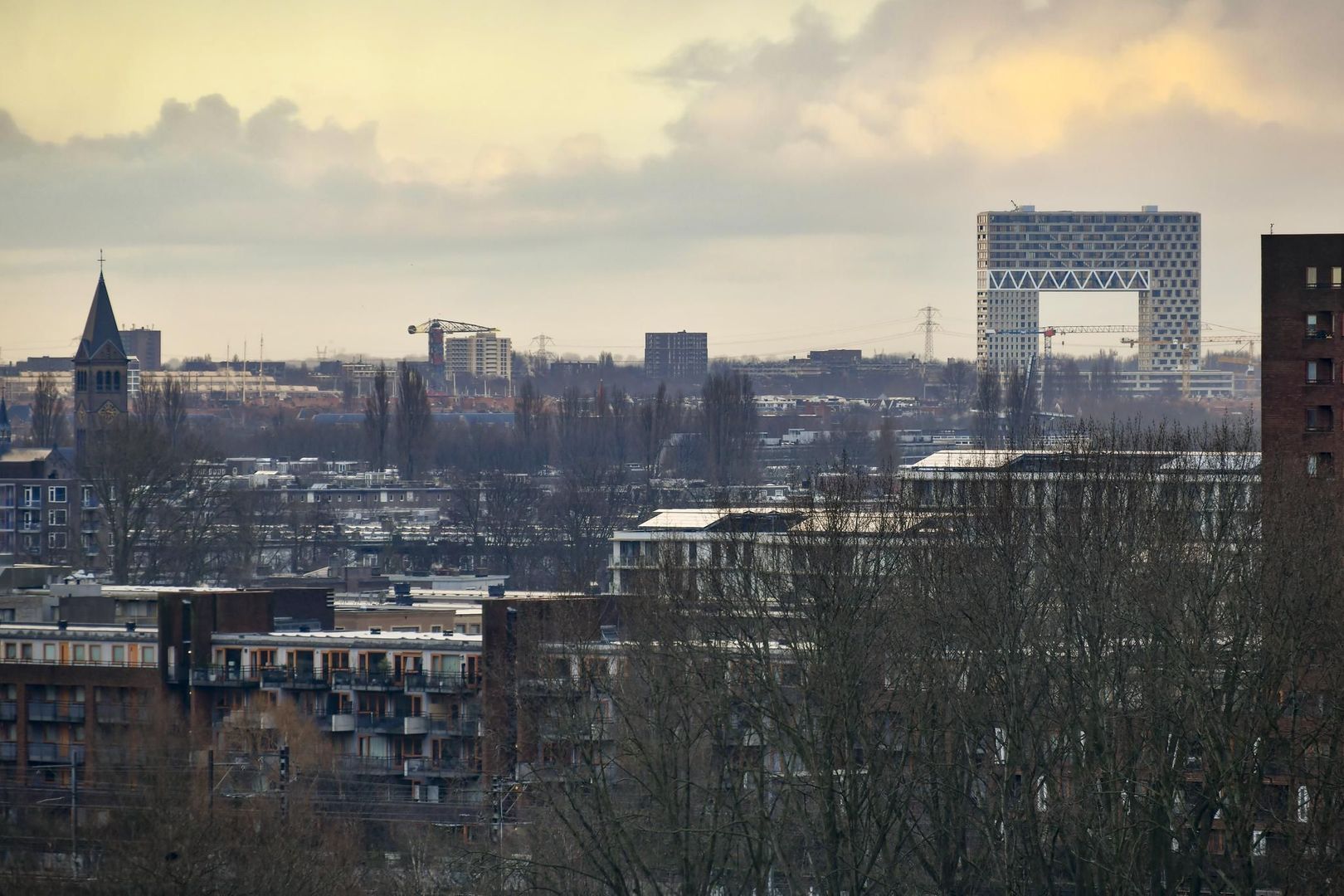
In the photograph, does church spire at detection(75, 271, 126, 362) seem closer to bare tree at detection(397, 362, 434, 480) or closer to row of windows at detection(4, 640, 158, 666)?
bare tree at detection(397, 362, 434, 480)

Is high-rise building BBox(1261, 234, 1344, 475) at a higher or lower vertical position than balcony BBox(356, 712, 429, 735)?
higher

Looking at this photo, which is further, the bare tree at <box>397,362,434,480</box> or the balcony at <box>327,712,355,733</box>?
Result: the bare tree at <box>397,362,434,480</box>

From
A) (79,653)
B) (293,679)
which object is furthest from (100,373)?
(293,679)

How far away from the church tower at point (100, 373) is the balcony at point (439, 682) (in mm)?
67244

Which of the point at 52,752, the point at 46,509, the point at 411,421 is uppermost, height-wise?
the point at 411,421

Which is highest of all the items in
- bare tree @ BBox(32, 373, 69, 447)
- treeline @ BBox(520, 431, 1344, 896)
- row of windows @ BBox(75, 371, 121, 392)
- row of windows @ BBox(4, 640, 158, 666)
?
row of windows @ BBox(75, 371, 121, 392)

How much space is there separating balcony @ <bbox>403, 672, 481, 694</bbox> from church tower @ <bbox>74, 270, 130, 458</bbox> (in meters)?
67.2

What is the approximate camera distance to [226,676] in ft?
137

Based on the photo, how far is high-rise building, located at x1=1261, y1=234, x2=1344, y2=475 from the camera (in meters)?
33.9

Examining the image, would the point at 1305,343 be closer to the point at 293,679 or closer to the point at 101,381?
the point at 293,679

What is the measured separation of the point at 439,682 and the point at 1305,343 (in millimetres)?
15926

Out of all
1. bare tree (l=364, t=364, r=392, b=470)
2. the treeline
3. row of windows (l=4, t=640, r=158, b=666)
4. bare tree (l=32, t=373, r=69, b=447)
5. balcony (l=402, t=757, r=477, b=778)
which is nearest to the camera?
the treeline

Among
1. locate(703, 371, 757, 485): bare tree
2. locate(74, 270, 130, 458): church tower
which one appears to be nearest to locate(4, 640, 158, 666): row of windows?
locate(703, 371, 757, 485): bare tree

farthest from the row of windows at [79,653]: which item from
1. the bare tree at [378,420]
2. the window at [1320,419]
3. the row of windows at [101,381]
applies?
the bare tree at [378,420]
